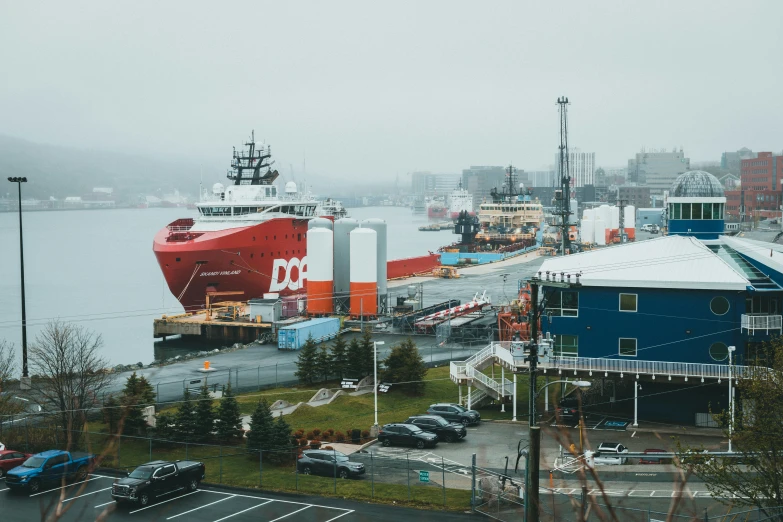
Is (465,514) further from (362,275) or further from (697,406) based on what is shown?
(362,275)

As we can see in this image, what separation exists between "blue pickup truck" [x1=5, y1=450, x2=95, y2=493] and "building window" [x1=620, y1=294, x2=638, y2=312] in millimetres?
18906

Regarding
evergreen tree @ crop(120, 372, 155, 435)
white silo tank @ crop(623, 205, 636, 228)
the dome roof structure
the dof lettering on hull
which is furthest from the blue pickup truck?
white silo tank @ crop(623, 205, 636, 228)

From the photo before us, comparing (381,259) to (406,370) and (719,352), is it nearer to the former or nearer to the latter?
(406,370)

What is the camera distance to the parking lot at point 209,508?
1980 centimetres

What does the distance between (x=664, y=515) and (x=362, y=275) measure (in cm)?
3662

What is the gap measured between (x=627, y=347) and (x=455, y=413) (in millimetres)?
6791

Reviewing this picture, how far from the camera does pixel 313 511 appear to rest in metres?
20.5

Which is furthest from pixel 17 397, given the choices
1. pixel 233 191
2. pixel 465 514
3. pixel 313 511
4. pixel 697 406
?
pixel 233 191

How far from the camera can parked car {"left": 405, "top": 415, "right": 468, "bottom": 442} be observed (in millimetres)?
27672

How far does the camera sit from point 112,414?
27.9 meters

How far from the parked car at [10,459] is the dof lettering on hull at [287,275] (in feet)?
138

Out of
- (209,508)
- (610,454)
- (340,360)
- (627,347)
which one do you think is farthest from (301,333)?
(209,508)

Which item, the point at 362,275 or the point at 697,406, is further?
the point at 362,275

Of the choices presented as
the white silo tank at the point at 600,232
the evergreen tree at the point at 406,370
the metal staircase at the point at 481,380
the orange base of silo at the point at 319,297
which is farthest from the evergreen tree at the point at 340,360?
the white silo tank at the point at 600,232
